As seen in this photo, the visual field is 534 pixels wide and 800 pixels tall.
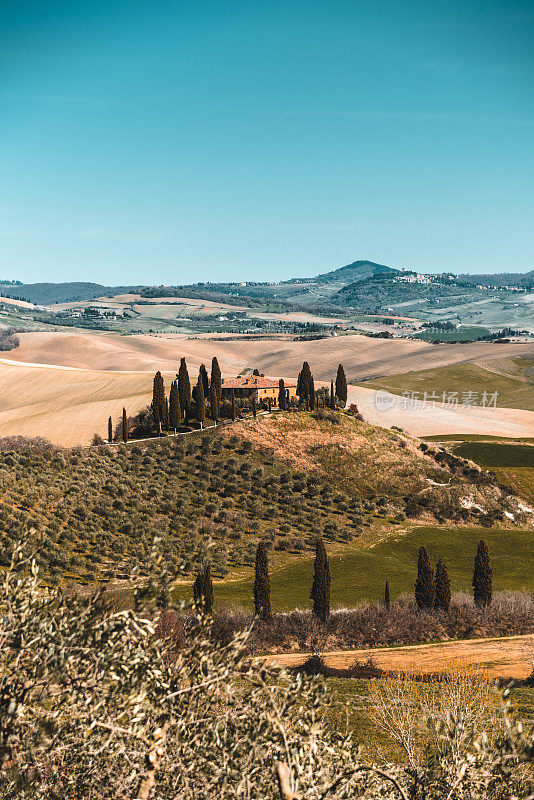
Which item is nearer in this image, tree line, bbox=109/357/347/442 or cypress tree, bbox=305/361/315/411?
tree line, bbox=109/357/347/442

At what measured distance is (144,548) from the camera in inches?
2322

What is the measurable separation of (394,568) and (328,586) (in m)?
13.7

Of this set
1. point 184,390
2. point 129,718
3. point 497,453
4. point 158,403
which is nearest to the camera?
point 129,718

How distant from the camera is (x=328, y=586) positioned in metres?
50.0

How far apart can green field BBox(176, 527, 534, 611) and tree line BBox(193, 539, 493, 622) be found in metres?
2.42

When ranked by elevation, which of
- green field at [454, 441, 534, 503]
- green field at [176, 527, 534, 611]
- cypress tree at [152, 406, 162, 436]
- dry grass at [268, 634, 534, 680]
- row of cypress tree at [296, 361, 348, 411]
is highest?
row of cypress tree at [296, 361, 348, 411]

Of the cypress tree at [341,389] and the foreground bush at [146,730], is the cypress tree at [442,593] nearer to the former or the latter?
the foreground bush at [146,730]

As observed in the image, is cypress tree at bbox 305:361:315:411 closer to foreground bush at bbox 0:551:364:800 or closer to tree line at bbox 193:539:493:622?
tree line at bbox 193:539:493:622

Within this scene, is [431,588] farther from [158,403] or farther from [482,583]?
[158,403]

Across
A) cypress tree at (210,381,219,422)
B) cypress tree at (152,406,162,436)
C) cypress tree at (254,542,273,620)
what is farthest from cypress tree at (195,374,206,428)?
cypress tree at (254,542,273,620)

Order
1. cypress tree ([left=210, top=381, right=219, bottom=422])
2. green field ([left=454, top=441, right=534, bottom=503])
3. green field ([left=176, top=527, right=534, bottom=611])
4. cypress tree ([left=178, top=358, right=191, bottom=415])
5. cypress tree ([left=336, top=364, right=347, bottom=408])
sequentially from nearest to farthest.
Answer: green field ([left=176, top=527, right=534, bottom=611]) → green field ([left=454, top=441, right=534, bottom=503]) → cypress tree ([left=210, top=381, right=219, bottom=422]) → cypress tree ([left=178, top=358, right=191, bottom=415]) → cypress tree ([left=336, top=364, right=347, bottom=408])

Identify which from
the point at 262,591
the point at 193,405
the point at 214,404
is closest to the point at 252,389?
the point at 214,404

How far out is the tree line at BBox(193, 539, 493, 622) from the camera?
48366mm

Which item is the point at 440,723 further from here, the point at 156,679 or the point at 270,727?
the point at 156,679
